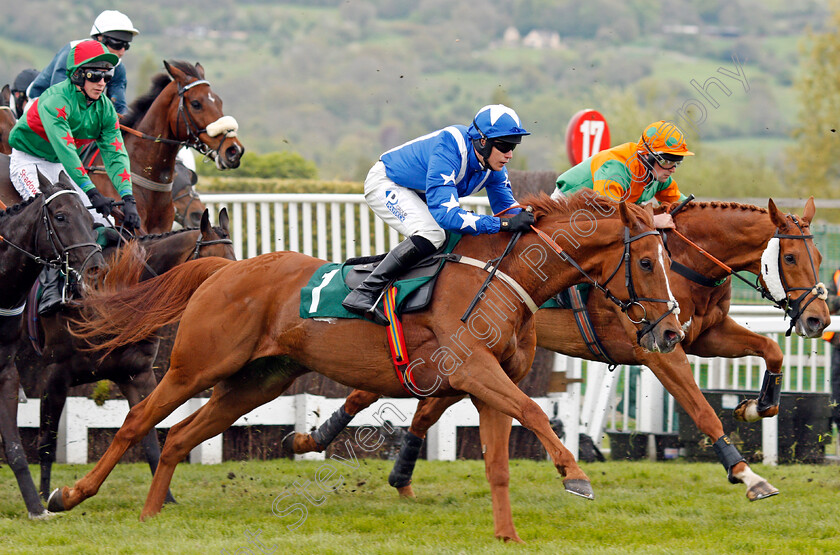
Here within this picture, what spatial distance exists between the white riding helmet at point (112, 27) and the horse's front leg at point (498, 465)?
3901mm

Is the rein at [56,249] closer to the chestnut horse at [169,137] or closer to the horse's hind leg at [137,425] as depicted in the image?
the horse's hind leg at [137,425]

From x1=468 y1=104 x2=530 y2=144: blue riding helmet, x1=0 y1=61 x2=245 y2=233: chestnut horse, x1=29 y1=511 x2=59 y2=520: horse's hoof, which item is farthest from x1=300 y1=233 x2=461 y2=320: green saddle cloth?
x1=0 y1=61 x2=245 y2=233: chestnut horse

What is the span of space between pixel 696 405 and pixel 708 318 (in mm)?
623

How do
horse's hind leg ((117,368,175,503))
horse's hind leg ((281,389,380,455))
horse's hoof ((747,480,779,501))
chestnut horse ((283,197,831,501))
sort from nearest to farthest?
horse's hoof ((747,480,779,501)) < chestnut horse ((283,197,831,501)) < horse's hind leg ((117,368,175,503)) < horse's hind leg ((281,389,380,455))

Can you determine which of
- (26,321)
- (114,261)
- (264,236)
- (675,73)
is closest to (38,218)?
(114,261)

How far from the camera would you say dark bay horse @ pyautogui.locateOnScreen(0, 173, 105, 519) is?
5.10 metres

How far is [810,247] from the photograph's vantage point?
5348 millimetres

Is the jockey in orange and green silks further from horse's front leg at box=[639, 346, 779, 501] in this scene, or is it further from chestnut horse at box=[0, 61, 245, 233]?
chestnut horse at box=[0, 61, 245, 233]

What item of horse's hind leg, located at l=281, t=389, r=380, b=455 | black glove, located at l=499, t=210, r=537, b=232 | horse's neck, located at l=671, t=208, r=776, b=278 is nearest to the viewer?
black glove, located at l=499, t=210, r=537, b=232

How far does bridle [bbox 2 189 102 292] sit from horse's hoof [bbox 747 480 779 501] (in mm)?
3525

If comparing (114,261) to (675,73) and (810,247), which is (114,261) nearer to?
(810,247)

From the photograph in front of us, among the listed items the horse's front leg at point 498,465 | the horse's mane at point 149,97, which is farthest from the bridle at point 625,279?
the horse's mane at point 149,97

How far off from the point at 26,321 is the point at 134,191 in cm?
137

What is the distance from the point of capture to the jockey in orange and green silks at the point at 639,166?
5738 mm
